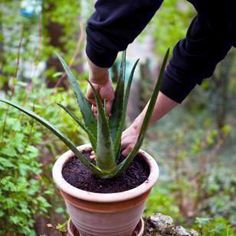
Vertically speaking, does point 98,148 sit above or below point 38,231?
above

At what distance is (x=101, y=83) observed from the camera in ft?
4.55

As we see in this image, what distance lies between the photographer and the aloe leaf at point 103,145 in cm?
128

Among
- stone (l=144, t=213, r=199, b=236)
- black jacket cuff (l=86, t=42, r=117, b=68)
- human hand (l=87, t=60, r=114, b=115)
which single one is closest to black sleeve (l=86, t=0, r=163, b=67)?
black jacket cuff (l=86, t=42, r=117, b=68)

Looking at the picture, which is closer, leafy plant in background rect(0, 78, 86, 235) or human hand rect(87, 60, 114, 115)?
human hand rect(87, 60, 114, 115)

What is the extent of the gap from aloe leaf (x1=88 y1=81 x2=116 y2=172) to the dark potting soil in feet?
0.18

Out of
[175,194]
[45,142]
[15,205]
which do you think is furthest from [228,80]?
Answer: [15,205]

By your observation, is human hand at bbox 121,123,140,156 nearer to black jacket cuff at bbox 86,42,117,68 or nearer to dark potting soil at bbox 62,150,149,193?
dark potting soil at bbox 62,150,149,193

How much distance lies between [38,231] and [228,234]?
2.79 feet

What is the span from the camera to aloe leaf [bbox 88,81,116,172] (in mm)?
1280

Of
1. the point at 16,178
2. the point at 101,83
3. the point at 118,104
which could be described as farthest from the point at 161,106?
the point at 16,178

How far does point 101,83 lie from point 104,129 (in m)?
0.17

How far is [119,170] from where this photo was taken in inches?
55.4

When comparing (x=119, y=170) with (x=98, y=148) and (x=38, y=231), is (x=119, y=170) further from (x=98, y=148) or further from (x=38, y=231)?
(x=38, y=231)

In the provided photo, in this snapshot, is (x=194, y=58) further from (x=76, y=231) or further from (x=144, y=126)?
(x=76, y=231)
